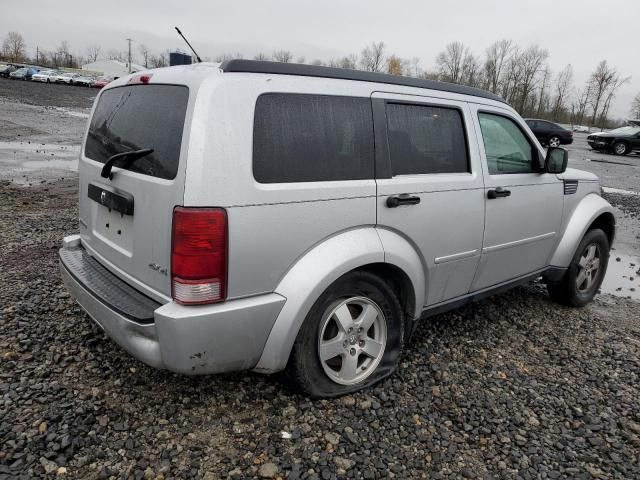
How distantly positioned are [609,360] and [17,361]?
4.19 m

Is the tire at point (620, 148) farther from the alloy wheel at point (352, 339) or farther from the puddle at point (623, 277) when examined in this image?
the alloy wheel at point (352, 339)

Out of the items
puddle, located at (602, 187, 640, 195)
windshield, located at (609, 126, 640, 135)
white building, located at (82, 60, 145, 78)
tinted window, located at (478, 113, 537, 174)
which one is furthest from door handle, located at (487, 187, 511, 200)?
white building, located at (82, 60, 145, 78)

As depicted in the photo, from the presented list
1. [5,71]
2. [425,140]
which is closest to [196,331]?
[425,140]

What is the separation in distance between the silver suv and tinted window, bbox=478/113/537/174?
31 mm

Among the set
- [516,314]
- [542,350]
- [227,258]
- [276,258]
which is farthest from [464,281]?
[227,258]

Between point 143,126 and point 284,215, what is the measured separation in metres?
0.95

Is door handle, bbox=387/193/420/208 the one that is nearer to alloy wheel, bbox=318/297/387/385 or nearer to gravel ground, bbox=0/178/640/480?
alloy wheel, bbox=318/297/387/385

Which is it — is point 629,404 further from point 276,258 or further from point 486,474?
point 276,258

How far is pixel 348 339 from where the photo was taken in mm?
2932

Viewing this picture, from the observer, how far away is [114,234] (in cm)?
283

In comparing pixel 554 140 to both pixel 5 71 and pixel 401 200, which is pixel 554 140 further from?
pixel 5 71

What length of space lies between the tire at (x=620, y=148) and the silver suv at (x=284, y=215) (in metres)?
24.8

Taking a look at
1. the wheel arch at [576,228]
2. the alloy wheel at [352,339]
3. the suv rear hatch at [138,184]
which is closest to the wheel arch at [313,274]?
the alloy wheel at [352,339]

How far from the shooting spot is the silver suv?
7.57ft
